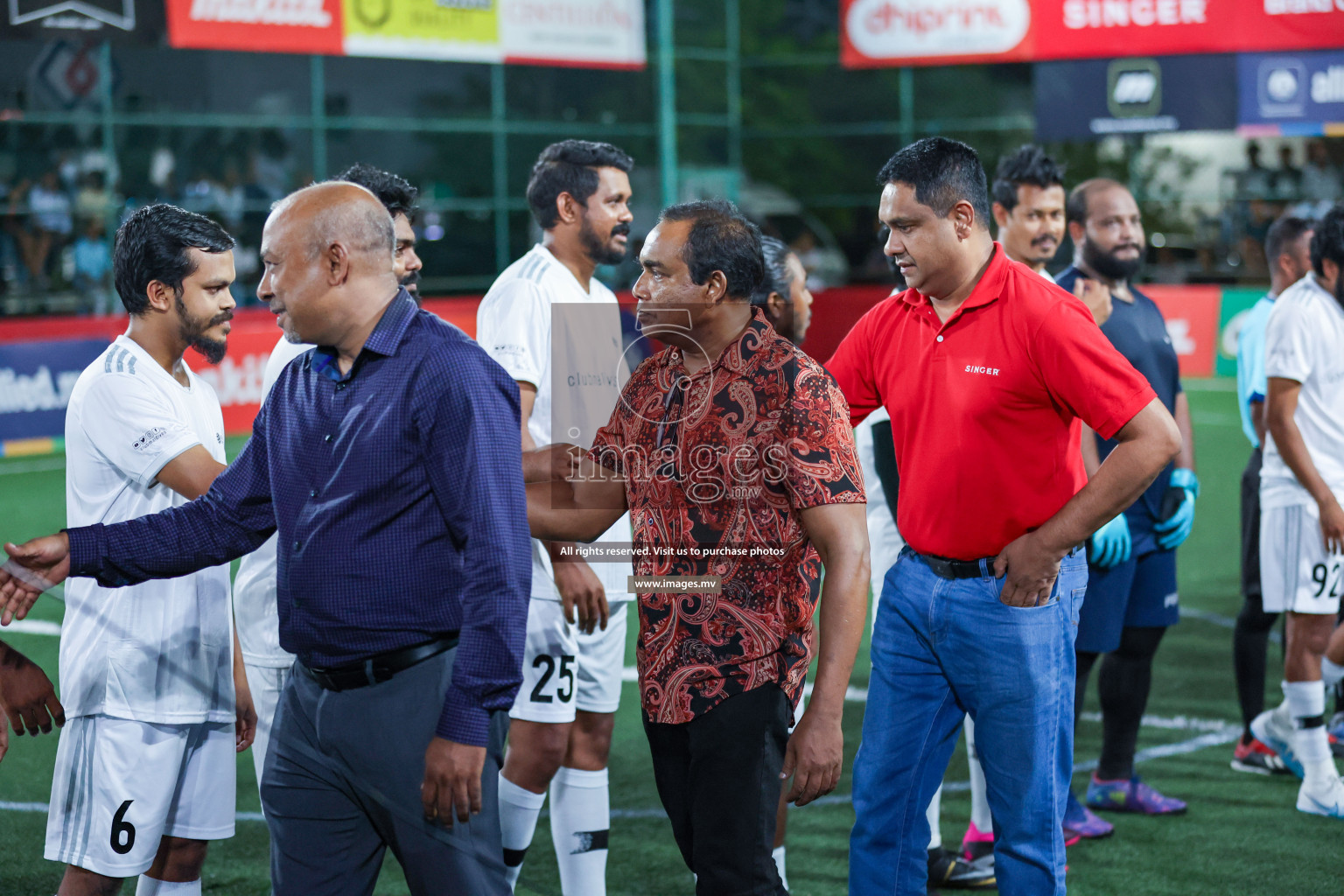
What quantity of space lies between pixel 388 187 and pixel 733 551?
2232 mm

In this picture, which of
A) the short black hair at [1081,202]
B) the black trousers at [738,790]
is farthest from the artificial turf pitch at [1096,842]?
the short black hair at [1081,202]

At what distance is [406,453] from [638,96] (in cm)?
3117

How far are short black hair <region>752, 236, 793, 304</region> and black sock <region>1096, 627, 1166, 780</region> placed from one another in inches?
84.9

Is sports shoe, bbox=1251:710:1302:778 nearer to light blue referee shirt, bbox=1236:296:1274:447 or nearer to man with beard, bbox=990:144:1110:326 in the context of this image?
light blue referee shirt, bbox=1236:296:1274:447

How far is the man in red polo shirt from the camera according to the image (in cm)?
379

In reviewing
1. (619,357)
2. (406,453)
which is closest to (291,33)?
(619,357)

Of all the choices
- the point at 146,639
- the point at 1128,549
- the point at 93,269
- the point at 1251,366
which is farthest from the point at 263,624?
the point at 93,269

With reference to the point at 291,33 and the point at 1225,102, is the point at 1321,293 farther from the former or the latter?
the point at 1225,102

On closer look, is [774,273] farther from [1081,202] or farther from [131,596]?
[131,596]

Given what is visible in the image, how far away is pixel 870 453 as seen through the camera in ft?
17.3

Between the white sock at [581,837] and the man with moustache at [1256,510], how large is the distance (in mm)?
3115

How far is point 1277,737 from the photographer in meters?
6.26

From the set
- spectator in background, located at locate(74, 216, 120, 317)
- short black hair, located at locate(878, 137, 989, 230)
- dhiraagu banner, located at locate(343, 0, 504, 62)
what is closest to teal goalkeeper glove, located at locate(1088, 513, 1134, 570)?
short black hair, located at locate(878, 137, 989, 230)

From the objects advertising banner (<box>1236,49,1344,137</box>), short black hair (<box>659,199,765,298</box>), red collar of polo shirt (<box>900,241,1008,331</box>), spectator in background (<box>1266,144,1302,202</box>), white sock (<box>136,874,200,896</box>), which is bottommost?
white sock (<box>136,874,200,896</box>)
